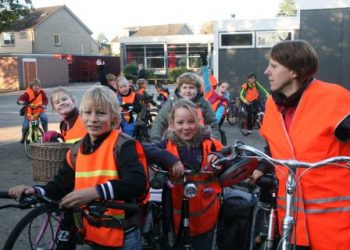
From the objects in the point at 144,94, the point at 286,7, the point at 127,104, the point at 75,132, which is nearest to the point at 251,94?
the point at 144,94

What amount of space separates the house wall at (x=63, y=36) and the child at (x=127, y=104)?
151 ft

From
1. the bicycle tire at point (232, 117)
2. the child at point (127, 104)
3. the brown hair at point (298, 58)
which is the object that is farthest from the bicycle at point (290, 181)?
the bicycle tire at point (232, 117)

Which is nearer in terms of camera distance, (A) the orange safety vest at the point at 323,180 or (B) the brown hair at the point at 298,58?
(A) the orange safety vest at the point at 323,180

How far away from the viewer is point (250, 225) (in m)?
3.60

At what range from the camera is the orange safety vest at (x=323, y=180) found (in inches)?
95.9

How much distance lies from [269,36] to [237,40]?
150 cm

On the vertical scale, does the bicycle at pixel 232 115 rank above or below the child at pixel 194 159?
below

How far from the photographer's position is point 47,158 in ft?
10.5

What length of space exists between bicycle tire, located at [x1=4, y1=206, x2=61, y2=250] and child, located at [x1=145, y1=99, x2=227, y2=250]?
986 mm

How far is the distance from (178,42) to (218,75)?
76.8 ft

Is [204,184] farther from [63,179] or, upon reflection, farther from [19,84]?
[19,84]

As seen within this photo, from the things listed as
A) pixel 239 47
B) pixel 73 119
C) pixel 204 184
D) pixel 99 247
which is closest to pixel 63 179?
pixel 99 247

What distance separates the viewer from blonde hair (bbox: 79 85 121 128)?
2.70 meters

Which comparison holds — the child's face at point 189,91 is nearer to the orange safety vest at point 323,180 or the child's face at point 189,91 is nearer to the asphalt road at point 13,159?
the asphalt road at point 13,159
